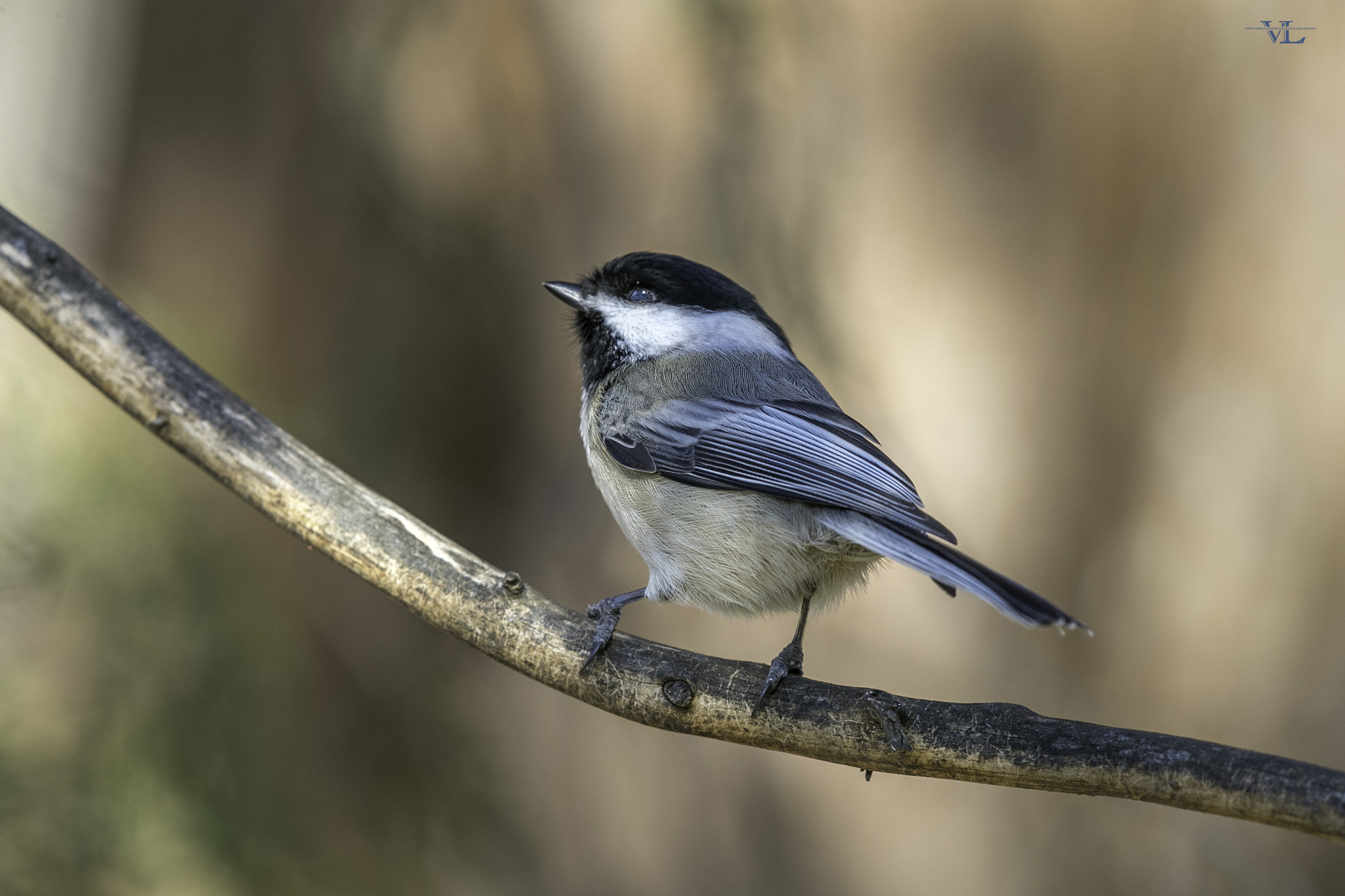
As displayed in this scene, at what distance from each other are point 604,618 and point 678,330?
66cm

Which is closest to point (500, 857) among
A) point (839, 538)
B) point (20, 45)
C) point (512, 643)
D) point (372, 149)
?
point (512, 643)

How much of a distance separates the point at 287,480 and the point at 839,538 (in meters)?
0.91

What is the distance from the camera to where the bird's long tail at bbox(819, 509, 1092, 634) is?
1.00 m

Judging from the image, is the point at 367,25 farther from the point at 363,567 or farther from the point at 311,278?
the point at 363,567

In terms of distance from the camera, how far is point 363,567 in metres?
1.50

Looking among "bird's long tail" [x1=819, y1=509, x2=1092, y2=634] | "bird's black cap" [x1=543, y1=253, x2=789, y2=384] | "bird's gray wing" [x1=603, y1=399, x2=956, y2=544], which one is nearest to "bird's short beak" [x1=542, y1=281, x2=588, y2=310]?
"bird's black cap" [x1=543, y1=253, x2=789, y2=384]

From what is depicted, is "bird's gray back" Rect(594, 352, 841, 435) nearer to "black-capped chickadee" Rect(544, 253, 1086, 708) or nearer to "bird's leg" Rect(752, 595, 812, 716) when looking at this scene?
"black-capped chickadee" Rect(544, 253, 1086, 708)

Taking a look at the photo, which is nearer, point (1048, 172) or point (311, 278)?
point (1048, 172)

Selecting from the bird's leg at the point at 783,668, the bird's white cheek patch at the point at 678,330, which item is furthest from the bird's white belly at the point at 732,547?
the bird's white cheek patch at the point at 678,330

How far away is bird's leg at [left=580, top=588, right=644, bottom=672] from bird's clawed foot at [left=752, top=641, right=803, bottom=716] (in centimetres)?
26

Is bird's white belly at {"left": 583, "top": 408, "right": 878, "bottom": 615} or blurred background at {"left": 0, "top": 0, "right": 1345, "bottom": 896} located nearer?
bird's white belly at {"left": 583, "top": 408, "right": 878, "bottom": 615}

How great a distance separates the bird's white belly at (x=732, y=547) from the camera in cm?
148

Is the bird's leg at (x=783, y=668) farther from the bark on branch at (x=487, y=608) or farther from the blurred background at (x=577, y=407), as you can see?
the blurred background at (x=577, y=407)

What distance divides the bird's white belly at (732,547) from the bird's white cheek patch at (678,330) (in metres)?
0.31
